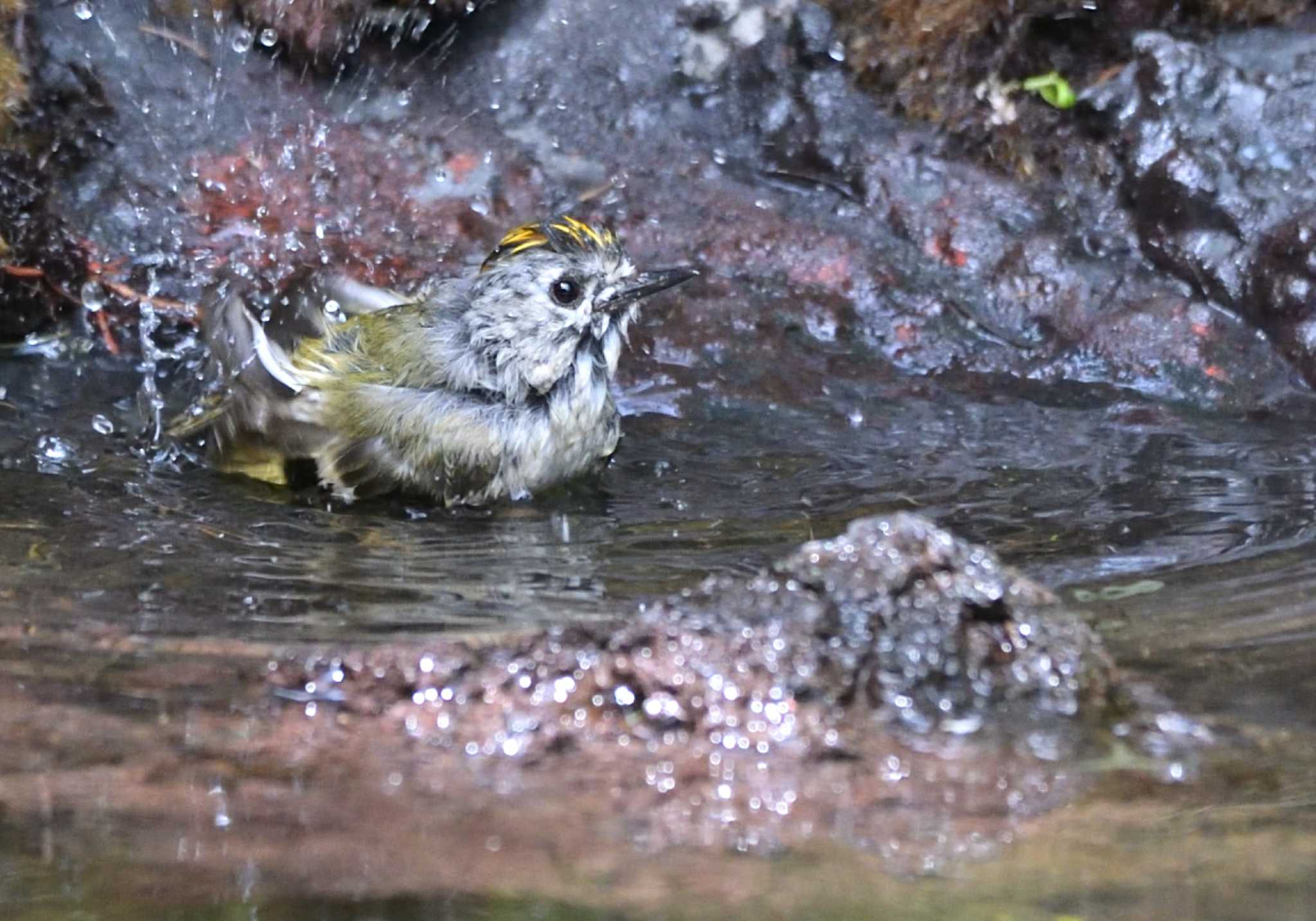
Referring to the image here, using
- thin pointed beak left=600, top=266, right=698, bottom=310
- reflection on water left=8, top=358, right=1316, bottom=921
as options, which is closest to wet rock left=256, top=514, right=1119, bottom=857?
reflection on water left=8, top=358, right=1316, bottom=921

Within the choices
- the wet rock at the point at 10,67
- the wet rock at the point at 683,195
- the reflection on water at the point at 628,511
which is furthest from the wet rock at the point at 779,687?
the wet rock at the point at 10,67

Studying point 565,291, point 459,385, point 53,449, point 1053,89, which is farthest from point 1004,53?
point 53,449

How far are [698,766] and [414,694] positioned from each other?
1.70 ft

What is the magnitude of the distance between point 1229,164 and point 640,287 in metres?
2.29

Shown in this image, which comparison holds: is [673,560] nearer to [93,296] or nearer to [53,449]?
[53,449]

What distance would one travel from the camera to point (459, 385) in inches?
197

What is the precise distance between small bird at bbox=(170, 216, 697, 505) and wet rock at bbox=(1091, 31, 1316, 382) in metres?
1.97

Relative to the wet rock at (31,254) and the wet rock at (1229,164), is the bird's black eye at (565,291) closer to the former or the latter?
the wet rock at (31,254)

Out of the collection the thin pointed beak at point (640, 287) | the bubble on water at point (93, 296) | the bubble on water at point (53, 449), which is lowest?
the bubble on water at point (53, 449)

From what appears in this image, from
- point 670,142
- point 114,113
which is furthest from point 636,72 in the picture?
point 114,113

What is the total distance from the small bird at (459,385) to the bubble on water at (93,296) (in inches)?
30.4

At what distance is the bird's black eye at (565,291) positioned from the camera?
16.5 feet

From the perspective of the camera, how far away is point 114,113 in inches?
239

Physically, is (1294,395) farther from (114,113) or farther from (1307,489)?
(114,113)
